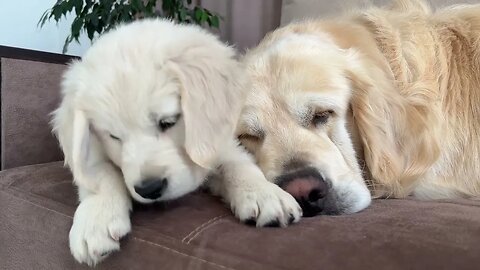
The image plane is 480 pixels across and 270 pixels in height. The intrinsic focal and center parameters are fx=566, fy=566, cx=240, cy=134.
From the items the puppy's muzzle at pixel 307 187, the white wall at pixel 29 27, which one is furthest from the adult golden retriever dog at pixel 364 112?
the white wall at pixel 29 27

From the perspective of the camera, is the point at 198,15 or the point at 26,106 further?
the point at 198,15

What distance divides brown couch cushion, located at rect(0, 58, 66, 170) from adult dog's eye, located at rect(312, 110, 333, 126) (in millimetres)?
852

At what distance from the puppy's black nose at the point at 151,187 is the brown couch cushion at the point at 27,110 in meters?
0.78

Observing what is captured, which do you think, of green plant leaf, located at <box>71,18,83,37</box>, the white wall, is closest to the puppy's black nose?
green plant leaf, located at <box>71,18,83,37</box>

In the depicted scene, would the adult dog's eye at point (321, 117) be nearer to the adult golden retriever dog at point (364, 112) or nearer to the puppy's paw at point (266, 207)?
the adult golden retriever dog at point (364, 112)

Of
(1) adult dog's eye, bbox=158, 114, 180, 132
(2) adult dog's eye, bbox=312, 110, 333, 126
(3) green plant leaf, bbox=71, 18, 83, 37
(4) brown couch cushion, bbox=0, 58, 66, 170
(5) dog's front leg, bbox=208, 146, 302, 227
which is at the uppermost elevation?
(1) adult dog's eye, bbox=158, 114, 180, 132

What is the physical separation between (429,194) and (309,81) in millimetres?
354

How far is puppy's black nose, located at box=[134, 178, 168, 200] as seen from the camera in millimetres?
929

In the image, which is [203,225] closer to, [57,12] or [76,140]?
[76,140]

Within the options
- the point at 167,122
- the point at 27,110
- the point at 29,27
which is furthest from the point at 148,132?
the point at 29,27

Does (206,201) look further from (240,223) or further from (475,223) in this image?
(475,223)

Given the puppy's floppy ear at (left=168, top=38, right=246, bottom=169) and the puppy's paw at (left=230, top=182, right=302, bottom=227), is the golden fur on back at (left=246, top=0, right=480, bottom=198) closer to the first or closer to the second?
the puppy's floppy ear at (left=168, top=38, right=246, bottom=169)

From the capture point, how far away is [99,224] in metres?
0.88

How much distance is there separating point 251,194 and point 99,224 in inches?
9.7
